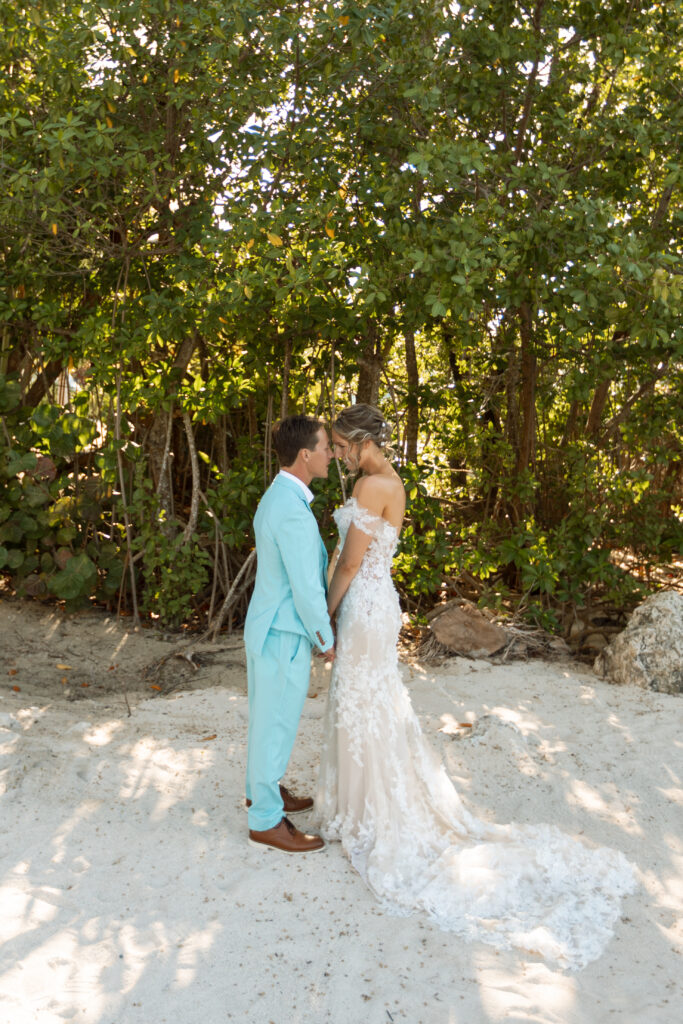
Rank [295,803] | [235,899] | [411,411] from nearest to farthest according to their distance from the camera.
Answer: [235,899] → [295,803] → [411,411]

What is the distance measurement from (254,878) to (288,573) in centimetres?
118

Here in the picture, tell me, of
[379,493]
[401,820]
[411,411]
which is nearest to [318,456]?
[379,493]

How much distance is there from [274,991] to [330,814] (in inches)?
36.4

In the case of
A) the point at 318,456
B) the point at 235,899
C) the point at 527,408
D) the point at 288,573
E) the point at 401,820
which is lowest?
the point at 235,899

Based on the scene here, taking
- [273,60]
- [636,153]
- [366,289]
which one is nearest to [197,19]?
[273,60]

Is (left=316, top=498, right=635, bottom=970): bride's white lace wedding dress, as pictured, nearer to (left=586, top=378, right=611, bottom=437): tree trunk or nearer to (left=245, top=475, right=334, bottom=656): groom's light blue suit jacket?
(left=245, top=475, right=334, bottom=656): groom's light blue suit jacket

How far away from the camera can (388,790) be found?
3.53 metres

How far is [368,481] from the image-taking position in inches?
136

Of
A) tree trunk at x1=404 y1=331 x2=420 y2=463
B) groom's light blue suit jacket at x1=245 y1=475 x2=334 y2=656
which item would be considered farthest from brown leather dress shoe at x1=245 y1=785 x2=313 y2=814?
tree trunk at x1=404 y1=331 x2=420 y2=463

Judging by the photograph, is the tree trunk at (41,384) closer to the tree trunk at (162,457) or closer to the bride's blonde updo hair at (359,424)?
the tree trunk at (162,457)

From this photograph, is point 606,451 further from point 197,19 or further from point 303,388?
point 197,19

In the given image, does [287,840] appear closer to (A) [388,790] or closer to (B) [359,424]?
(A) [388,790]

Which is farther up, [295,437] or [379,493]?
[295,437]

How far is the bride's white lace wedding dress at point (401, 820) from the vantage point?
10.8ft
